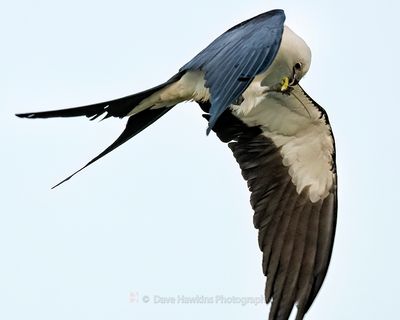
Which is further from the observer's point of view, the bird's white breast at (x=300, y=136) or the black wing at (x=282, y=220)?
the bird's white breast at (x=300, y=136)


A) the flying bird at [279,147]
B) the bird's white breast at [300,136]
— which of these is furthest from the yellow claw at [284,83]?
the bird's white breast at [300,136]

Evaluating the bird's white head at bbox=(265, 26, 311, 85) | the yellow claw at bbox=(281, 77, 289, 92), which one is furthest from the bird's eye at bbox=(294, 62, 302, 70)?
the yellow claw at bbox=(281, 77, 289, 92)

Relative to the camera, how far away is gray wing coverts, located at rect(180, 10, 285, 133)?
29.5 feet

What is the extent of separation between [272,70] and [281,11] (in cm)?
83

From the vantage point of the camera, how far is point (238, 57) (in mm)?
9320

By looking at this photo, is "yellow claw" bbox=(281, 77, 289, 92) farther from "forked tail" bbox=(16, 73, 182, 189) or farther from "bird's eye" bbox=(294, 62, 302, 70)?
"forked tail" bbox=(16, 73, 182, 189)

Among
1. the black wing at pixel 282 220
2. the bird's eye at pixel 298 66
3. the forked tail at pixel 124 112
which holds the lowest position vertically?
the black wing at pixel 282 220

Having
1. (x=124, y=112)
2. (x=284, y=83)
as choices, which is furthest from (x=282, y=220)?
(x=124, y=112)

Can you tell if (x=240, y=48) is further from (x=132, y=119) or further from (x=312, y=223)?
(x=312, y=223)

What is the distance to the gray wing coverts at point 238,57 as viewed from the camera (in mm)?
8977

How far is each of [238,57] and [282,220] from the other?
9.02 feet

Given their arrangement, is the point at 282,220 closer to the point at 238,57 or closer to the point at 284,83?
the point at 284,83

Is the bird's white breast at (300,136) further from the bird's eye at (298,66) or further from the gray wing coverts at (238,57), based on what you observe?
the gray wing coverts at (238,57)

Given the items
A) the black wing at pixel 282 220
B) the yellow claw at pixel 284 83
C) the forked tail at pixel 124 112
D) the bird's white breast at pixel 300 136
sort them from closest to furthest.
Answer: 1. the forked tail at pixel 124 112
2. the yellow claw at pixel 284 83
3. the black wing at pixel 282 220
4. the bird's white breast at pixel 300 136
